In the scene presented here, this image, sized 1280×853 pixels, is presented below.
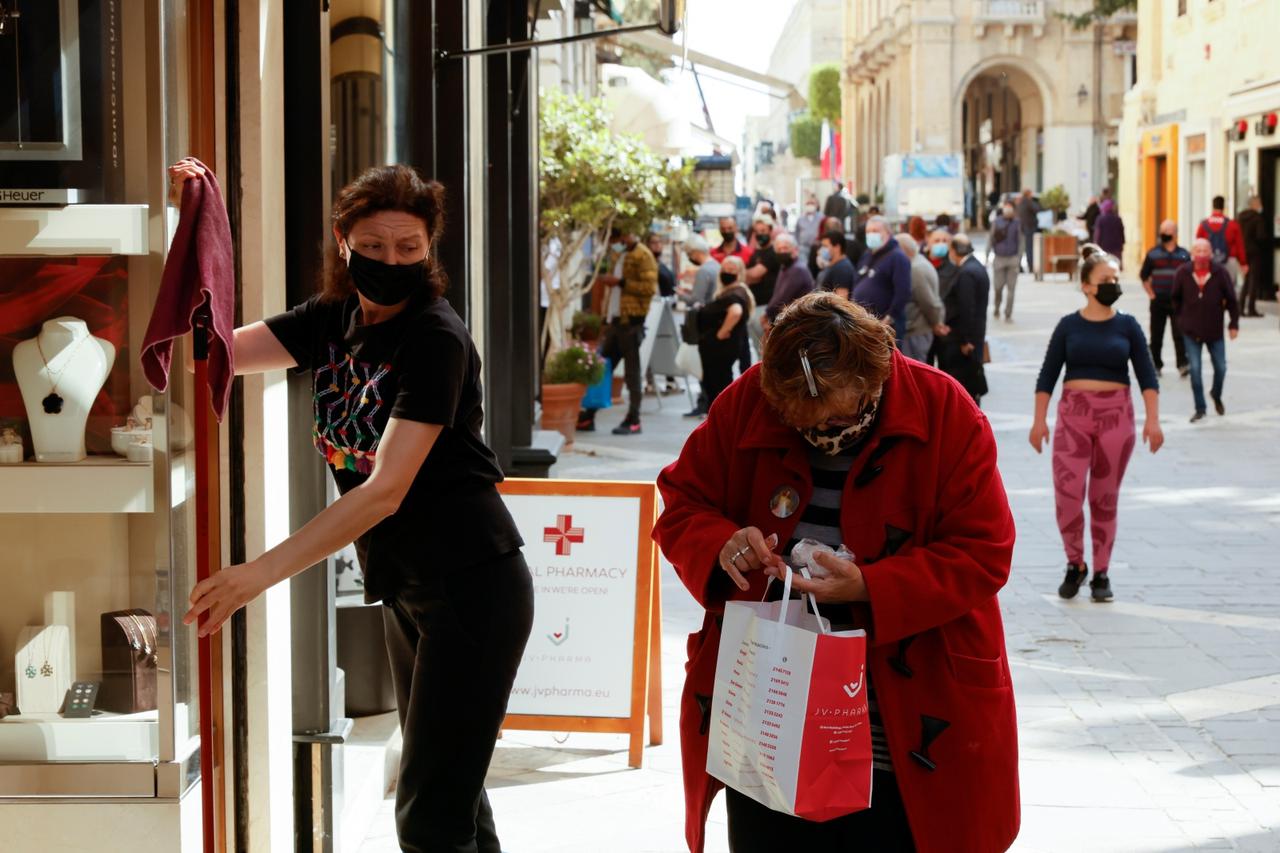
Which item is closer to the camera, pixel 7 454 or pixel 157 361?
pixel 157 361

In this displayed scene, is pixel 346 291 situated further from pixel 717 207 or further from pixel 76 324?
pixel 717 207

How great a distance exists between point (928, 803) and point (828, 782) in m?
0.25

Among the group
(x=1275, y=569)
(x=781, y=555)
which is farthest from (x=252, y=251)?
(x=1275, y=569)

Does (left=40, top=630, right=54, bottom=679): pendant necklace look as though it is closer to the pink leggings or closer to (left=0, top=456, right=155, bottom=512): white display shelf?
(left=0, top=456, right=155, bottom=512): white display shelf

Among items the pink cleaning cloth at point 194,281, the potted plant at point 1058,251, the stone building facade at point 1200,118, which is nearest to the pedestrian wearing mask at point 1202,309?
the stone building facade at point 1200,118

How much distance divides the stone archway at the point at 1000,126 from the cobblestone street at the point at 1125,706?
4559 centimetres

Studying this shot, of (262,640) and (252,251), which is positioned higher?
(252,251)

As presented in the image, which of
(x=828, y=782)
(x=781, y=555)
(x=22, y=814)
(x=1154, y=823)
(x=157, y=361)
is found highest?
(x=157, y=361)

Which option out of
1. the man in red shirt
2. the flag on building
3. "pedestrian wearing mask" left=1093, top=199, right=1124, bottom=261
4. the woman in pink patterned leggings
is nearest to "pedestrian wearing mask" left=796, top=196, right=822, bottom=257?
"pedestrian wearing mask" left=1093, top=199, right=1124, bottom=261

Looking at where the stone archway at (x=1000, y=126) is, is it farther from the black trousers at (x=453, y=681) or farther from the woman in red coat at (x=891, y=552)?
the woman in red coat at (x=891, y=552)

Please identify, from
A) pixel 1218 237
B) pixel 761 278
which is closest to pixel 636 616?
pixel 761 278

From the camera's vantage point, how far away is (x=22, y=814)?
12.2ft

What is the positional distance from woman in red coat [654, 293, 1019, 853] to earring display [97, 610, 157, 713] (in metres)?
1.28

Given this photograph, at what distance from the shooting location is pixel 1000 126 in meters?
81.2
